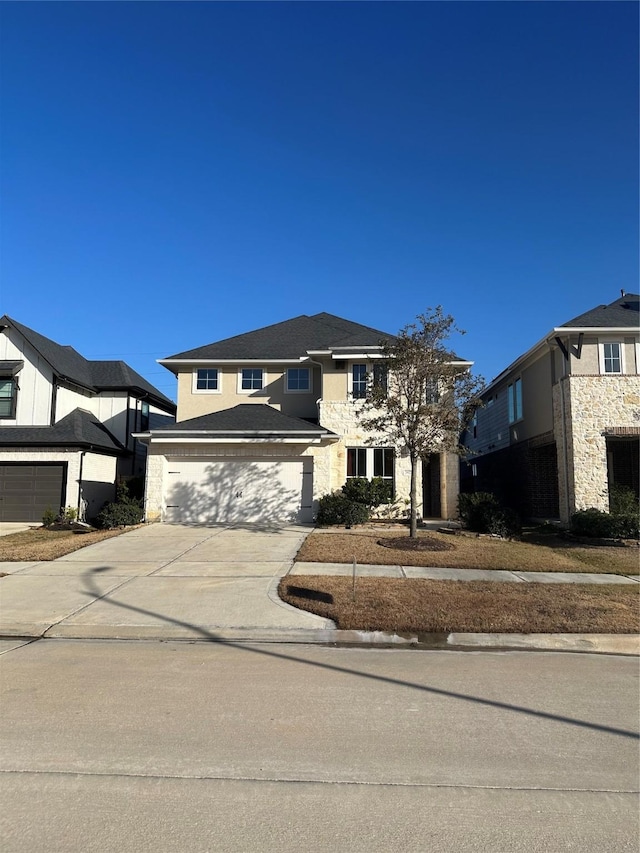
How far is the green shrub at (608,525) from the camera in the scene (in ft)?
50.8

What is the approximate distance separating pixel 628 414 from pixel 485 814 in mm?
16663

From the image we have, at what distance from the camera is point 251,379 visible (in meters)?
23.2

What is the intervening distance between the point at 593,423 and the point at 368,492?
289 inches

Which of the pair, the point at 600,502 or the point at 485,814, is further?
the point at 600,502

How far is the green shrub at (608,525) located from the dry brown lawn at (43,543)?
43.0 ft

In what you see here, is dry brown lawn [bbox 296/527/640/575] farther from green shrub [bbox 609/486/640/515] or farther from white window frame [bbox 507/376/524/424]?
white window frame [bbox 507/376/524/424]

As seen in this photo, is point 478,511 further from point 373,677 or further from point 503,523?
point 373,677

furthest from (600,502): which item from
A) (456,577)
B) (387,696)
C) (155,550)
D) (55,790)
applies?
(55,790)

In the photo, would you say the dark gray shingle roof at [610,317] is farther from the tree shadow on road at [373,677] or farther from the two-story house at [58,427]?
the two-story house at [58,427]

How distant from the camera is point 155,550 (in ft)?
45.0

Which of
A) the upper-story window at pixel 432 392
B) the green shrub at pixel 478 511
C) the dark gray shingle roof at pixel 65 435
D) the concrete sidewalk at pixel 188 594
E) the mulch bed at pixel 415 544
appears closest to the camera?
the concrete sidewalk at pixel 188 594

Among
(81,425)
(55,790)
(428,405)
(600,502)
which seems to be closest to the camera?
(55,790)

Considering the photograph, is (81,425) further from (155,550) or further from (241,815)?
(241,815)

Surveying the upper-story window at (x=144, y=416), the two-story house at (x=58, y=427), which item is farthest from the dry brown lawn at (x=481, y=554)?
the upper-story window at (x=144, y=416)
